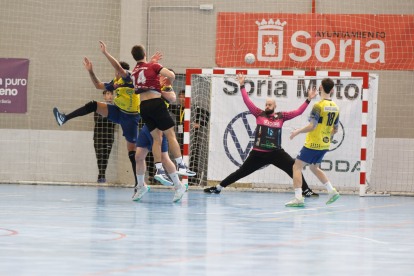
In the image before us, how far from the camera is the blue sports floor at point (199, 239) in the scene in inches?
157

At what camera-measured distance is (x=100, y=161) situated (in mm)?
14633

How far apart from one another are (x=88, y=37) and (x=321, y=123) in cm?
817

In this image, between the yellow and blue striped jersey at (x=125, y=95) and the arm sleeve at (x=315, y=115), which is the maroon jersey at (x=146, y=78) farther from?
the arm sleeve at (x=315, y=115)

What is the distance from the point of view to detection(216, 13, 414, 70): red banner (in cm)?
1393

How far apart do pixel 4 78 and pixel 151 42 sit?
394 cm

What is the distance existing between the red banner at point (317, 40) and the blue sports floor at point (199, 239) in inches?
237

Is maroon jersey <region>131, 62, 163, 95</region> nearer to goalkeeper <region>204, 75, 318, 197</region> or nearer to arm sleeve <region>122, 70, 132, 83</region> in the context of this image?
arm sleeve <region>122, 70, 132, 83</region>

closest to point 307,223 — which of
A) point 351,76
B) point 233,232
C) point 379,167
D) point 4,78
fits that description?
point 233,232

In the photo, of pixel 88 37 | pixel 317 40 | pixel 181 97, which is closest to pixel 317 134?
pixel 181 97

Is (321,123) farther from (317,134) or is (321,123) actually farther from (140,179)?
(140,179)

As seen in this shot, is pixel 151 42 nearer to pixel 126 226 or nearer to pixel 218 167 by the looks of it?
pixel 218 167

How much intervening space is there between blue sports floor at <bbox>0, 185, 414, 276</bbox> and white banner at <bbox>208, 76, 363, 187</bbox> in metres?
3.94

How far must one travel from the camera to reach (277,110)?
13133mm

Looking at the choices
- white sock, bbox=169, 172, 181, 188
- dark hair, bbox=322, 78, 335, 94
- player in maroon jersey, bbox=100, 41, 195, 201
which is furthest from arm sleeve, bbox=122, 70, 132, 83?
dark hair, bbox=322, 78, 335, 94
